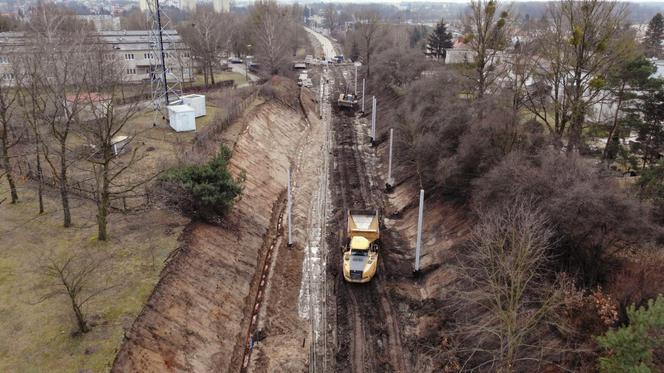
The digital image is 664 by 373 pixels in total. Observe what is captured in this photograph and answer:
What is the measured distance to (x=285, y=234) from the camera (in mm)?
31359

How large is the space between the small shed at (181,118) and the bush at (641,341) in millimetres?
35878

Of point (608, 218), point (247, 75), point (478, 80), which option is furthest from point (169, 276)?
point (247, 75)

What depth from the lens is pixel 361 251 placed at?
25.8 metres

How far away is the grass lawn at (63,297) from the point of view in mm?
16453

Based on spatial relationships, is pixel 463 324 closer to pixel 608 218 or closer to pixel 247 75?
pixel 608 218

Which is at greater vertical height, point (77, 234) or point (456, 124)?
point (456, 124)

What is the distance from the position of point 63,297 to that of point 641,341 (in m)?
19.7

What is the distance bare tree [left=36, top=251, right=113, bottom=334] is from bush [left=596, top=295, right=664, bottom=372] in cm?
1658

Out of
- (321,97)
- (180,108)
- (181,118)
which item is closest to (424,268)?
(181,118)

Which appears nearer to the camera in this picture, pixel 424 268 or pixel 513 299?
pixel 513 299

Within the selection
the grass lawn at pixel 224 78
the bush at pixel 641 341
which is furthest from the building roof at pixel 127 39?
the bush at pixel 641 341

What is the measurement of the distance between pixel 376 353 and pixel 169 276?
9.65 meters

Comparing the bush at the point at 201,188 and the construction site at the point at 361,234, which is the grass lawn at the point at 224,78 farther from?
the bush at the point at 201,188

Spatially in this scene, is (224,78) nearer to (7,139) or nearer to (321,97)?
(321,97)
